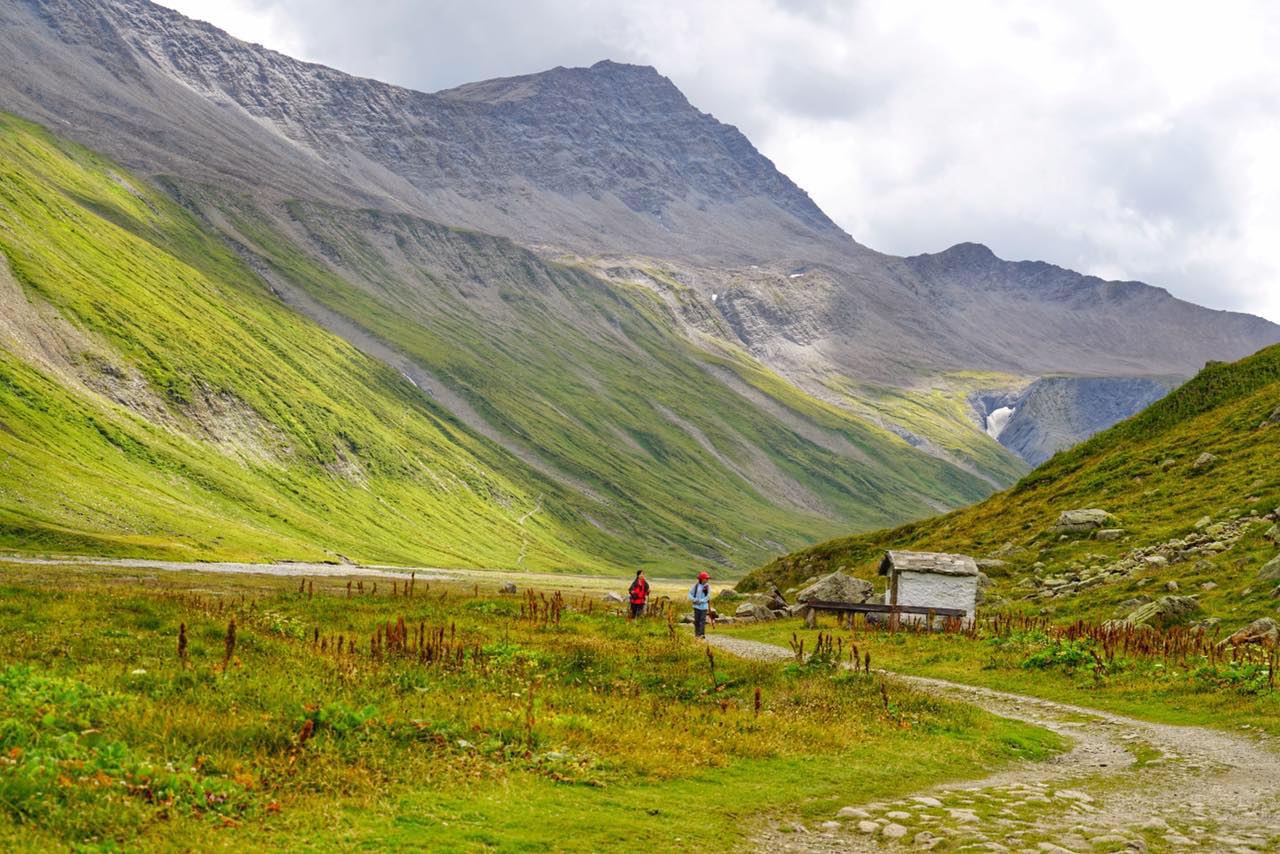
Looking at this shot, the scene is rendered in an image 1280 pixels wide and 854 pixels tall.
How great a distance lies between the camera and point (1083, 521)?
56375 mm

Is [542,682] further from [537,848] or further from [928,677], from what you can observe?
[928,677]

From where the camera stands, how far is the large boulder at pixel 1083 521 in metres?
55.1

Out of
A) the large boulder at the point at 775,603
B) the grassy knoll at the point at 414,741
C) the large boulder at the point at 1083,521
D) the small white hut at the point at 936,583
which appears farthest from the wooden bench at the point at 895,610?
the grassy knoll at the point at 414,741

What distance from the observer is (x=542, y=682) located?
22.5 metres

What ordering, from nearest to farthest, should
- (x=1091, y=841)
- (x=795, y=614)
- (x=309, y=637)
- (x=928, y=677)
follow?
(x=1091, y=841) < (x=309, y=637) < (x=928, y=677) < (x=795, y=614)

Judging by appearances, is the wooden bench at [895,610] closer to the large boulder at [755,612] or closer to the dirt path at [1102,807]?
the large boulder at [755,612]

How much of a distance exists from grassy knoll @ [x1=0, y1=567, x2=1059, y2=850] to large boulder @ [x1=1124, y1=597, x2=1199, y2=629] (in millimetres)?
16991

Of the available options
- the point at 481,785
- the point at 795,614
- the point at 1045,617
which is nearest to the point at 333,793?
the point at 481,785

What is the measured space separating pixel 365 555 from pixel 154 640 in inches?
6282

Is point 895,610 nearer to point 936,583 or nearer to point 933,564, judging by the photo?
point 936,583

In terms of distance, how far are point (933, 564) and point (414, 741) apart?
134 feet

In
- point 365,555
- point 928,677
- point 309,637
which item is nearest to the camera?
point 309,637

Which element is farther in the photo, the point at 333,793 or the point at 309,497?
the point at 309,497

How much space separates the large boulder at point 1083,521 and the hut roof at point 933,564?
8.91 m
